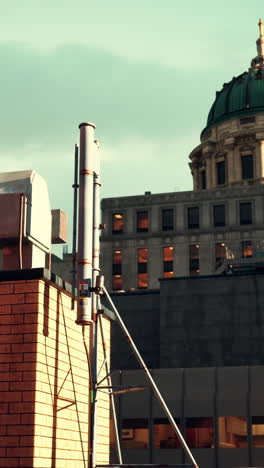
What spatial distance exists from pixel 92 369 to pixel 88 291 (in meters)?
2.60

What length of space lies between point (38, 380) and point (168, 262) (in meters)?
87.5

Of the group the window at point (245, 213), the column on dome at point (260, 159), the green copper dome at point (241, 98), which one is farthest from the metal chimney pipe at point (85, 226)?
the green copper dome at point (241, 98)

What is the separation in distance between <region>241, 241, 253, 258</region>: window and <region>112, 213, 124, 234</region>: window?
1835 cm

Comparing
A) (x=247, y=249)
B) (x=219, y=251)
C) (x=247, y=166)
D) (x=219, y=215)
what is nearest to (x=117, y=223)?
(x=219, y=215)

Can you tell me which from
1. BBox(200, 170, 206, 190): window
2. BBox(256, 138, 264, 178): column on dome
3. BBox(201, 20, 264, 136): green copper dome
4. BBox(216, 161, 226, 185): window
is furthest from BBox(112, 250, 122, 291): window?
BBox(201, 20, 264, 136): green copper dome

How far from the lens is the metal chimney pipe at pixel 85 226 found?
24734mm

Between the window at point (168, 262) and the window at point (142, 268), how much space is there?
2708 millimetres

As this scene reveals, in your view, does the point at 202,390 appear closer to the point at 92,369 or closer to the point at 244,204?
the point at 92,369

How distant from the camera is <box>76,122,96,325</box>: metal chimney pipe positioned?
24734 millimetres

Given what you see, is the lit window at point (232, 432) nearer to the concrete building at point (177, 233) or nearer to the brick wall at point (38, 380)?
the brick wall at point (38, 380)

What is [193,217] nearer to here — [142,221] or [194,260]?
[194,260]

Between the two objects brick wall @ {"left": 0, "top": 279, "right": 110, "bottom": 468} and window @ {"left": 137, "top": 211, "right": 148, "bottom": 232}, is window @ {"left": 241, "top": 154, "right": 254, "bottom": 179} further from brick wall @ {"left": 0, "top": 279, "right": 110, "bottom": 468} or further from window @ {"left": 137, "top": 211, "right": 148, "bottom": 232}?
brick wall @ {"left": 0, "top": 279, "right": 110, "bottom": 468}

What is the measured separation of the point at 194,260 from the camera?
357 ft

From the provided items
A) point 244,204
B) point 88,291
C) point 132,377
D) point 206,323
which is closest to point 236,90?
point 244,204
